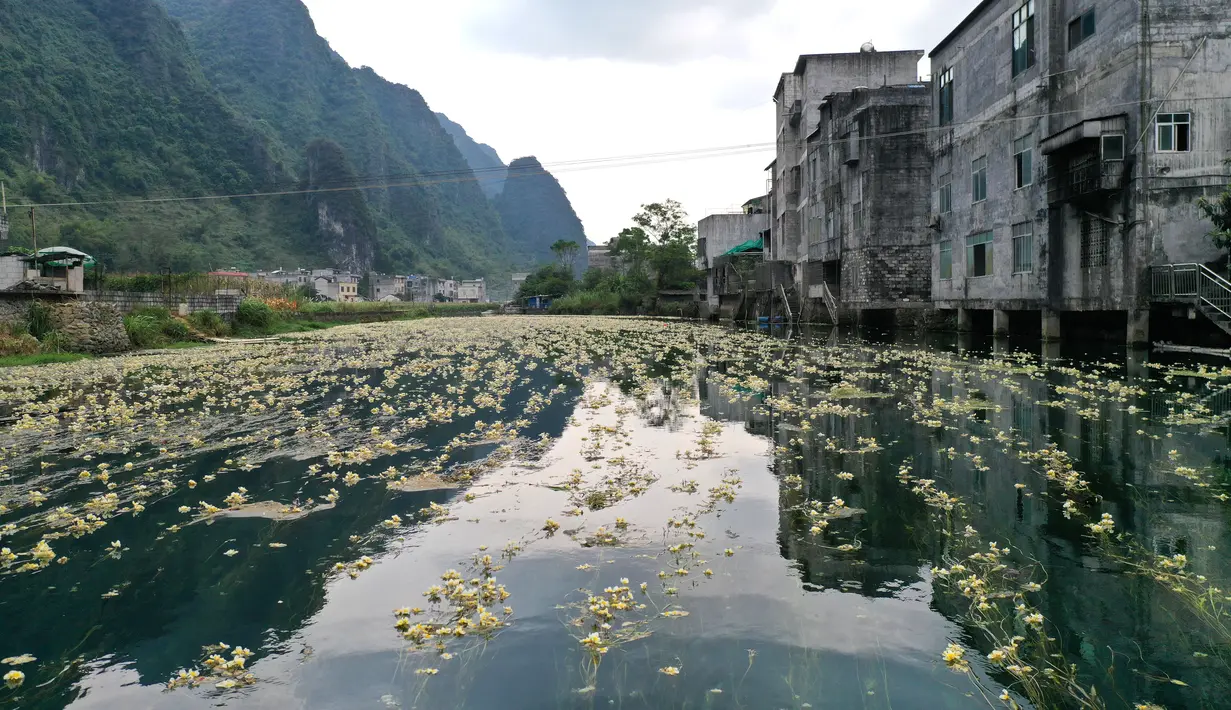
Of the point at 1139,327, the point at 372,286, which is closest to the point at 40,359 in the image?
the point at 1139,327

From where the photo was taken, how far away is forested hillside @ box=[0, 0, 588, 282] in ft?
260

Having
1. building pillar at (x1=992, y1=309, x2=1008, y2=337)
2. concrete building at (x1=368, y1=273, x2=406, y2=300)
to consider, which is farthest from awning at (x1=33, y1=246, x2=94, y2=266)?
concrete building at (x1=368, y1=273, x2=406, y2=300)

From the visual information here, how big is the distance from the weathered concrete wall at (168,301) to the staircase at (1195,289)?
31.1 metres

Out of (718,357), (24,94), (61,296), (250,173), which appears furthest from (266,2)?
(718,357)

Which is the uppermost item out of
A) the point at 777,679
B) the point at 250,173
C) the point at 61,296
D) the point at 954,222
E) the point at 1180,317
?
the point at 250,173

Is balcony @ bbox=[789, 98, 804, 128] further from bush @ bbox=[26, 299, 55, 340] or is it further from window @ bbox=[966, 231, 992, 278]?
bush @ bbox=[26, 299, 55, 340]

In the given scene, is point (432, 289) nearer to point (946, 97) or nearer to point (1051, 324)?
point (946, 97)

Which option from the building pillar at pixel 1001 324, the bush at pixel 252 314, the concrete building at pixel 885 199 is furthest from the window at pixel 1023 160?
the bush at pixel 252 314

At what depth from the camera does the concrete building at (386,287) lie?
121750 millimetres

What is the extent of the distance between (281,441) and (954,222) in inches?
1064

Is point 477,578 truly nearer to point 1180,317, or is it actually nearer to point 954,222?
point 1180,317

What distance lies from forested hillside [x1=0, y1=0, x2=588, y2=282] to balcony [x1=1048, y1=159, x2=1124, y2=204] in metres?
44.0

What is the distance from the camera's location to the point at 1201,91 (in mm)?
17969

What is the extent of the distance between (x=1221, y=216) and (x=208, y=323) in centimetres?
3425
